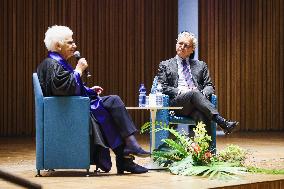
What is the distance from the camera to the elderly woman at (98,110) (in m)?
3.80

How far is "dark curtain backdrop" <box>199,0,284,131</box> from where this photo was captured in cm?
980

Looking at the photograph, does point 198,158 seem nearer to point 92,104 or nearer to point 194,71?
point 92,104

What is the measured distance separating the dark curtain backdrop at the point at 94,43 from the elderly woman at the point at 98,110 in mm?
4536

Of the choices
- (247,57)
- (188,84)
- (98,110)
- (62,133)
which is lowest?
(62,133)

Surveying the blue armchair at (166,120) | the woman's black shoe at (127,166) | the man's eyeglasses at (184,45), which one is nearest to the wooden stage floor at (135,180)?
the woman's black shoe at (127,166)

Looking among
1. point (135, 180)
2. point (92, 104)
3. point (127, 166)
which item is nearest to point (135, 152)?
point (127, 166)

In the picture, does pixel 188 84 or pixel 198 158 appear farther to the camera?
pixel 188 84

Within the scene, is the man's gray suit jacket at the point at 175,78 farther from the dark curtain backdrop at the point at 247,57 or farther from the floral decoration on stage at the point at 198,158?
the dark curtain backdrop at the point at 247,57

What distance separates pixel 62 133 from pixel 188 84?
5.30 ft

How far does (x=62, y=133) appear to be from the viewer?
3.77 metres

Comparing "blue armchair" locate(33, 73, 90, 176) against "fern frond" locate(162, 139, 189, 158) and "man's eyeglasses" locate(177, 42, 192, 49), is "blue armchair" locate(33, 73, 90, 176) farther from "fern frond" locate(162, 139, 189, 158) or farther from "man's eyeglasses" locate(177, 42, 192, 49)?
"man's eyeglasses" locate(177, 42, 192, 49)

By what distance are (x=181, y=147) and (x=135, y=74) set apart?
5.45 m

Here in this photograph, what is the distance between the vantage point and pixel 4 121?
8242 millimetres

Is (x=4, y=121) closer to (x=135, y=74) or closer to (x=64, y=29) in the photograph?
(x=135, y=74)
